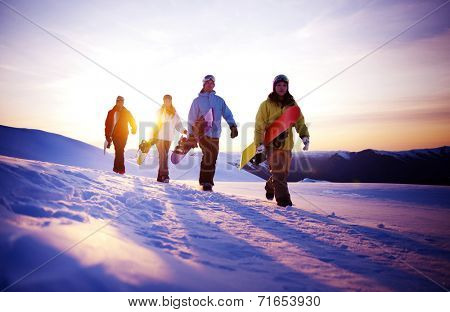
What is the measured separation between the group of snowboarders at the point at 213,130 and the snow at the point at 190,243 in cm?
117

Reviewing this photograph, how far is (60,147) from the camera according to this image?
42.7 feet

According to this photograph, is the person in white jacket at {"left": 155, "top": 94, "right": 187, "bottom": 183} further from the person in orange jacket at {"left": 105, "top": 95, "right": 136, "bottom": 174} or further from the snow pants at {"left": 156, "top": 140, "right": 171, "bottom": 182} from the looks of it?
the person in orange jacket at {"left": 105, "top": 95, "right": 136, "bottom": 174}

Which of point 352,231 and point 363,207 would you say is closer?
point 352,231

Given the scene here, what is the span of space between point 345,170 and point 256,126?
396 inches

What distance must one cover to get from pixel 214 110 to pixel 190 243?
4.04 meters

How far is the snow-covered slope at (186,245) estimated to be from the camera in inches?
54.0

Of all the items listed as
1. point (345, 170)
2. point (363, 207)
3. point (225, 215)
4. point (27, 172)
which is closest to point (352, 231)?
point (225, 215)

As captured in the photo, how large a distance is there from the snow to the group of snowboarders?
1.17 metres

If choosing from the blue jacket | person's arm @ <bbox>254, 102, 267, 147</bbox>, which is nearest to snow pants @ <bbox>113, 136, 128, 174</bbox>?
the blue jacket

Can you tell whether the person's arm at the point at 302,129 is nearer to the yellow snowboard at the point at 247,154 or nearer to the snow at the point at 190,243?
the yellow snowboard at the point at 247,154

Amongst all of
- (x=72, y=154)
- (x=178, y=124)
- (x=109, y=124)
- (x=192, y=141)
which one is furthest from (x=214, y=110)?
(x=72, y=154)

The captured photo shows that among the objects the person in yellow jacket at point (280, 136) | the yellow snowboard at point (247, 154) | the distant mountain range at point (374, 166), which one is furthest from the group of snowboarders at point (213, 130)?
the distant mountain range at point (374, 166)

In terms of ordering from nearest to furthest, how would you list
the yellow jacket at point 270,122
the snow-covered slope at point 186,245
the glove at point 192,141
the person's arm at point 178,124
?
the snow-covered slope at point 186,245
the yellow jacket at point 270,122
the glove at point 192,141
the person's arm at point 178,124
